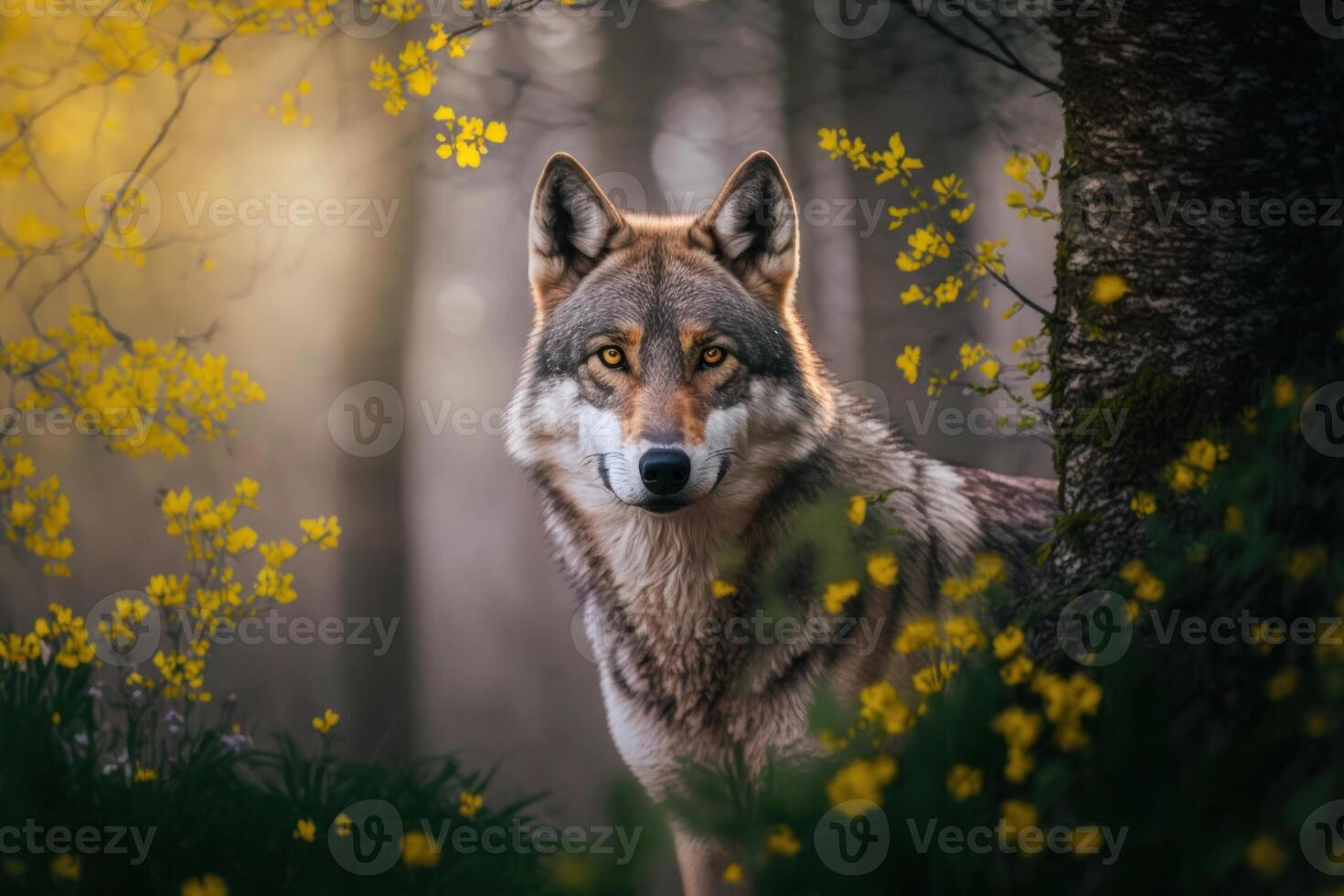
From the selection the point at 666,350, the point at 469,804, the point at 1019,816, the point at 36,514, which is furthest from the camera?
the point at 36,514

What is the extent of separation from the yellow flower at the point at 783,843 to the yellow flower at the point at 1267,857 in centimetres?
94

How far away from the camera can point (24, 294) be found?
23.0 feet

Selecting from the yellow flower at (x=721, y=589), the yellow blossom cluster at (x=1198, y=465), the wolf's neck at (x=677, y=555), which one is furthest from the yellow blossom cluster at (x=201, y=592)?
the yellow blossom cluster at (x=1198, y=465)

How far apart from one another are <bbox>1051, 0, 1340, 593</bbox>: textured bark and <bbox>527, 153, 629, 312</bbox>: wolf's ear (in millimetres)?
1876

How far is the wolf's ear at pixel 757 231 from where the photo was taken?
12.9 ft

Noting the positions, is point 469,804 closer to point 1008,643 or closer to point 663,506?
point 663,506

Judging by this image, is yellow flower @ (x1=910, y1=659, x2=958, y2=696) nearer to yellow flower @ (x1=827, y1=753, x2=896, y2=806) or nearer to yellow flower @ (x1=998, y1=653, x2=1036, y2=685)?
Answer: yellow flower @ (x1=998, y1=653, x2=1036, y2=685)

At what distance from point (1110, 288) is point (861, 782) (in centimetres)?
184

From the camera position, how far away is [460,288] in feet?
31.7

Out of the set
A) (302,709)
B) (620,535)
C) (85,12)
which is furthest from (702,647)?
(302,709)

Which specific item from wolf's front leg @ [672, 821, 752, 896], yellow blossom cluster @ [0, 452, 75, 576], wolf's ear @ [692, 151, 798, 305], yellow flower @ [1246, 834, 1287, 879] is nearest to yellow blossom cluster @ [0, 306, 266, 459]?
yellow blossom cluster @ [0, 452, 75, 576]

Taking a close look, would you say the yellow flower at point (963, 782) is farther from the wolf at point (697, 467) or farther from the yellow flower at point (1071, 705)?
the wolf at point (697, 467)

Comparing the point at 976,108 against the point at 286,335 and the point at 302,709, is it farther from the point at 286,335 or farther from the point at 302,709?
the point at 302,709

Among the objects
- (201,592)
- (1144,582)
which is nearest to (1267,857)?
(1144,582)
